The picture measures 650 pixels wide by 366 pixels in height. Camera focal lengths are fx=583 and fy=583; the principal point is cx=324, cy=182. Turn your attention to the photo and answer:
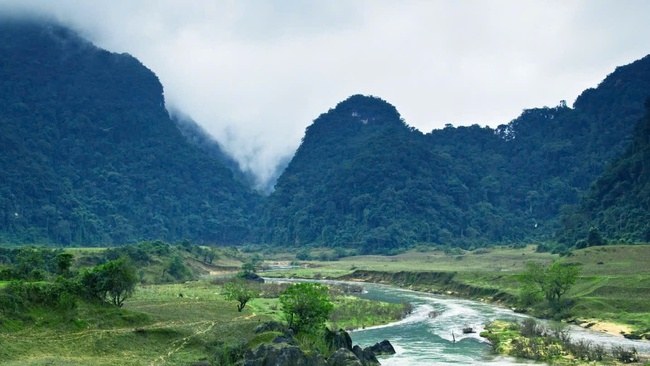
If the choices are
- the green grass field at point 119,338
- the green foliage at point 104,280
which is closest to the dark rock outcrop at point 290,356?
the green grass field at point 119,338

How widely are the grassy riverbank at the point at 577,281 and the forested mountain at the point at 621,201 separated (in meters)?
17.7

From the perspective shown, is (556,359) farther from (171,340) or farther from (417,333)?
(171,340)

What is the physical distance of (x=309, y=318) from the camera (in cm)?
5788

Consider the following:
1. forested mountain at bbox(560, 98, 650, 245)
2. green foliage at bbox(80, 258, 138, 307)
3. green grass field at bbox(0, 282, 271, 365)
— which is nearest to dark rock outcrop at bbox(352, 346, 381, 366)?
green grass field at bbox(0, 282, 271, 365)

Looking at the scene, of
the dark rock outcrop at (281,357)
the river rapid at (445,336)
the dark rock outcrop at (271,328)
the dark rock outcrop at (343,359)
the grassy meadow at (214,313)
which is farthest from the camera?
the river rapid at (445,336)

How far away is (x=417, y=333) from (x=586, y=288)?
33901 millimetres

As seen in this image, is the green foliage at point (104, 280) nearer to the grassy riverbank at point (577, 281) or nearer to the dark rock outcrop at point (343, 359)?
the dark rock outcrop at point (343, 359)

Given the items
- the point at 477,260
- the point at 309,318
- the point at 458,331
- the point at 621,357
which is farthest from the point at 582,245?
the point at 309,318

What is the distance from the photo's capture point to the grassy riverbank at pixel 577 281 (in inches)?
3108

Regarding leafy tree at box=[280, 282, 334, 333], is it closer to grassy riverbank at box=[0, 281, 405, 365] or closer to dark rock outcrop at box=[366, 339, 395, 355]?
grassy riverbank at box=[0, 281, 405, 365]

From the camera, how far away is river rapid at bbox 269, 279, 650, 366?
2345 inches

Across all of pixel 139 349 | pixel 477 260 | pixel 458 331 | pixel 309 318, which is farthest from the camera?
pixel 477 260

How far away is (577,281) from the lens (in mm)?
98000

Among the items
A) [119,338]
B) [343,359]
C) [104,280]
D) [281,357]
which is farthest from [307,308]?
[104,280]
